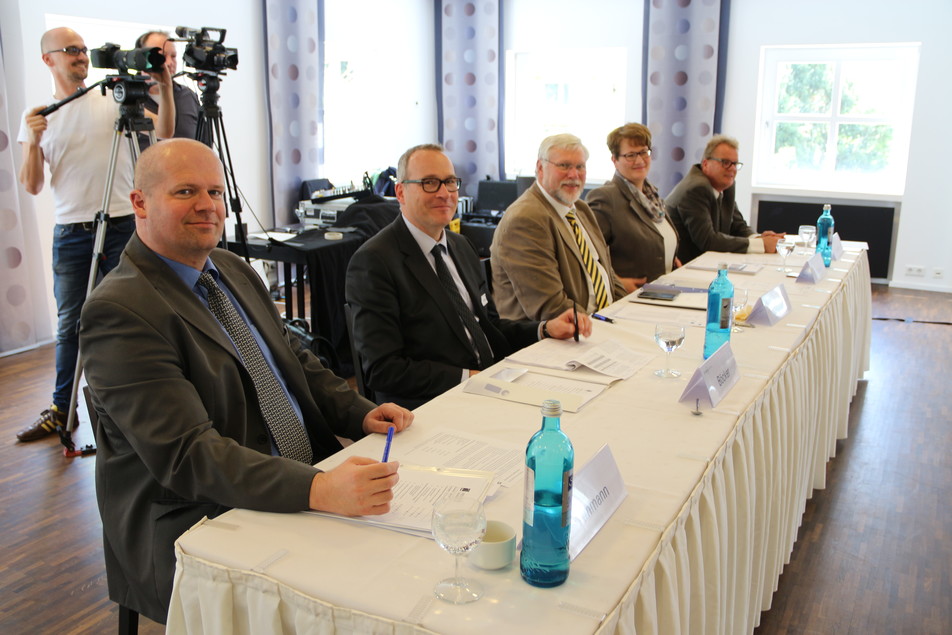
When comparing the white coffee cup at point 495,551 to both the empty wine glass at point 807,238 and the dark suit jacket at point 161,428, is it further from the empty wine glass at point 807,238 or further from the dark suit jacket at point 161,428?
the empty wine glass at point 807,238

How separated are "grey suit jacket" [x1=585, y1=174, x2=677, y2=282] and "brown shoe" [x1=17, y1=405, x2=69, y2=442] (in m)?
2.52

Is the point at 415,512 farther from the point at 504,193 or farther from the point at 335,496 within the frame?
the point at 504,193

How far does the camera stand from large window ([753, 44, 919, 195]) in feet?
21.1

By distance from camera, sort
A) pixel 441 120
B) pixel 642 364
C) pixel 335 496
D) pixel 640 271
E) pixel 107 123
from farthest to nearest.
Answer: pixel 441 120
pixel 640 271
pixel 107 123
pixel 642 364
pixel 335 496

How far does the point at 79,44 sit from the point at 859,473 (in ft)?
11.7

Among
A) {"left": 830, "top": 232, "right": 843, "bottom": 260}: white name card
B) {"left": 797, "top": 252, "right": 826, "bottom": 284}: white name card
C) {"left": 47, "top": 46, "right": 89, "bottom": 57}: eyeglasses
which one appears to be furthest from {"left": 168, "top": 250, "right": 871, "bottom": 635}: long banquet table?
{"left": 47, "top": 46, "right": 89, "bottom": 57}: eyeglasses

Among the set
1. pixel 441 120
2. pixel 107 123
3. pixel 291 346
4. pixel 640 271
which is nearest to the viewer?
pixel 291 346

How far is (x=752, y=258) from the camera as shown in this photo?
392 centimetres

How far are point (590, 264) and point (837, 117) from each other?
4.61 metres

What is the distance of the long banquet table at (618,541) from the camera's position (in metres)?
1.05

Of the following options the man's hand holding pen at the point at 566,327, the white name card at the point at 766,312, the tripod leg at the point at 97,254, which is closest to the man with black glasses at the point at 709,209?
the white name card at the point at 766,312

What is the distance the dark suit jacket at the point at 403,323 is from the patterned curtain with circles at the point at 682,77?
4.91 meters

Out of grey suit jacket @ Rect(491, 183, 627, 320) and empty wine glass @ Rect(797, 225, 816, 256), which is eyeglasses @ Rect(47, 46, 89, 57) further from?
empty wine glass @ Rect(797, 225, 816, 256)

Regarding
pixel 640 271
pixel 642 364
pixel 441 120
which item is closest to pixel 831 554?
pixel 642 364
